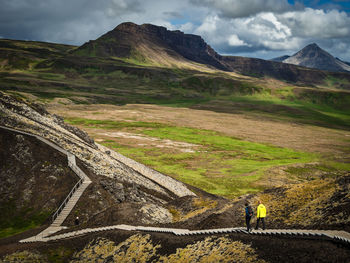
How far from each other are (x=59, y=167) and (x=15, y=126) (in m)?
16.8

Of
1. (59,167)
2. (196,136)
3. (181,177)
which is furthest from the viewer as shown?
(196,136)

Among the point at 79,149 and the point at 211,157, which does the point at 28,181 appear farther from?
the point at 211,157

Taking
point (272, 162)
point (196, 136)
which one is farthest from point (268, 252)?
point (196, 136)

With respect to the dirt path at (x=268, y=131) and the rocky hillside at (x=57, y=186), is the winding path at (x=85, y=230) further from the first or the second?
the dirt path at (x=268, y=131)

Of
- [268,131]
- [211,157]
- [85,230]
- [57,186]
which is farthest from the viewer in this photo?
[268,131]

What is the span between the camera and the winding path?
21.0 m

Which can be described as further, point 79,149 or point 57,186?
point 79,149

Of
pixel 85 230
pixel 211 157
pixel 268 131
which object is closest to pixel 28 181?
pixel 85 230

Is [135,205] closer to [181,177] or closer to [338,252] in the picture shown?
[338,252]

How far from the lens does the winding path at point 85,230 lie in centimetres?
2102

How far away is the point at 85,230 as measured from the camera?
3481 cm

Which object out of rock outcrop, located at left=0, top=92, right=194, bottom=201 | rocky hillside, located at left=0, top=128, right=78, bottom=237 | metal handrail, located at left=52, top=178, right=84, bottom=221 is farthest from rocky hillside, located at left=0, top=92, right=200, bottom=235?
metal handrail, located at left=52, top=178, right=84, bottom=221

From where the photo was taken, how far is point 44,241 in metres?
33.8

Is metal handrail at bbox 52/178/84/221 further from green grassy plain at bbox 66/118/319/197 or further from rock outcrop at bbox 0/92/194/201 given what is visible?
green grassy plain at bbox 66/118/319/197
